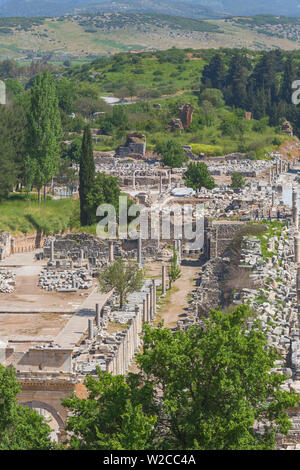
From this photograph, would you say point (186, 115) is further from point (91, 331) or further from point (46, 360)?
point (46, 360)

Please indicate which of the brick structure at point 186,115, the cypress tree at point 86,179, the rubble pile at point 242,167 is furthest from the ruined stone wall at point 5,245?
the brick structure at point 186,115

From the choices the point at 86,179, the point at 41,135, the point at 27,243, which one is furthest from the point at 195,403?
the point at 41,135

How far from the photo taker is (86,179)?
59.2m

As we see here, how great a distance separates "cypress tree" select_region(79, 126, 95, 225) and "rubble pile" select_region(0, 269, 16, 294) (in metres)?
10.5

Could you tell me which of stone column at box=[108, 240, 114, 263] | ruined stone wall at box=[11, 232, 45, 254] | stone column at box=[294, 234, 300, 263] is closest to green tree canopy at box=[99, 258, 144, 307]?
stone column at box=[294, 234, 300, 263]

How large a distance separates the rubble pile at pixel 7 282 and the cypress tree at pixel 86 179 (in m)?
10.5

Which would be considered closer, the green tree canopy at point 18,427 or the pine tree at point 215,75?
the green tree canopy at point 18,427

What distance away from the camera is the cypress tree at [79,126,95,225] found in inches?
2302

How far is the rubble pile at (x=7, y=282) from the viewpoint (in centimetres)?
4560

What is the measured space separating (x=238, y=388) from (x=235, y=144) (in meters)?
77.6

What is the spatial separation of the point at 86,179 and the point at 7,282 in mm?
14040

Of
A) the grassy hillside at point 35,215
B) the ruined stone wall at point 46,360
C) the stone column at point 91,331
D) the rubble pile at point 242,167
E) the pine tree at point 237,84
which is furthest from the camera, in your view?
the pine tree at point 237,84

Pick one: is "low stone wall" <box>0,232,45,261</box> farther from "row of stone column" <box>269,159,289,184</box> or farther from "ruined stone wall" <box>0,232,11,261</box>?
"row of stone column" <box>269,159,289,184</box>

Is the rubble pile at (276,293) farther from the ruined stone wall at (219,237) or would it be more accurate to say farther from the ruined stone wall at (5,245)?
the ruined stone wall at (5,245)
